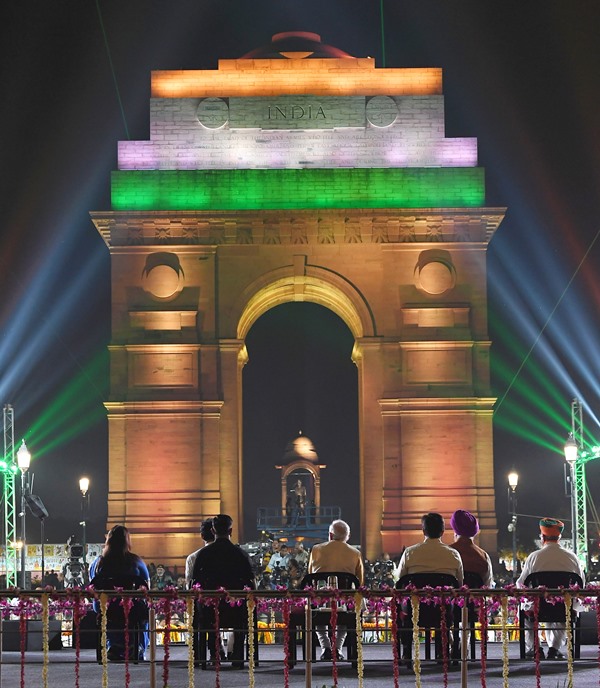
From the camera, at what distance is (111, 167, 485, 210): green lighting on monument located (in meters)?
40.4

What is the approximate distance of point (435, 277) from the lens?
134 feet

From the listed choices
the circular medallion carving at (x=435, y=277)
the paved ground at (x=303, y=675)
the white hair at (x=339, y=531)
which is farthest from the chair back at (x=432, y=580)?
the circular medallion carving at (x=435, y=277)

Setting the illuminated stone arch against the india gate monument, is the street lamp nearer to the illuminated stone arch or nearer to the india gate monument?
the india gate monument

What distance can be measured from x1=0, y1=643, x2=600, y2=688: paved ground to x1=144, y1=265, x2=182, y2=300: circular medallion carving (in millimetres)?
23956

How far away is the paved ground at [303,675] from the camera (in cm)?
1413

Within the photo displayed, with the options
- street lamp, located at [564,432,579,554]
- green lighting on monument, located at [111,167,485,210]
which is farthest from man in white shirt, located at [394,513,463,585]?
green lighting on monument, located at [111,167,485,210]

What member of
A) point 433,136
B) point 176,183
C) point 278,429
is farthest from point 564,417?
point 176,183

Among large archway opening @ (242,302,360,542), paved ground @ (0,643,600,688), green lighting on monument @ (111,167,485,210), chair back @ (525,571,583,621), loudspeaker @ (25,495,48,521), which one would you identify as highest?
green lighting on monument @ (111,167,485,210)

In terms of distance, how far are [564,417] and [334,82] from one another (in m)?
20.3

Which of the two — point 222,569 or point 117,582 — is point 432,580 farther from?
point 117,582

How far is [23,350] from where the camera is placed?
48906mm

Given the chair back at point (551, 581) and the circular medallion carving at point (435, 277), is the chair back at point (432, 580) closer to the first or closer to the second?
the chair back at point (551, 581)

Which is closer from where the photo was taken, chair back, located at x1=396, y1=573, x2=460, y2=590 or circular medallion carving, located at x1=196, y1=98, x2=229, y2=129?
chair back, located at x1=396, y1=573, x2=460, y2=590

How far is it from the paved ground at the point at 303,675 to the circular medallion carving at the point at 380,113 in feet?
83.9
